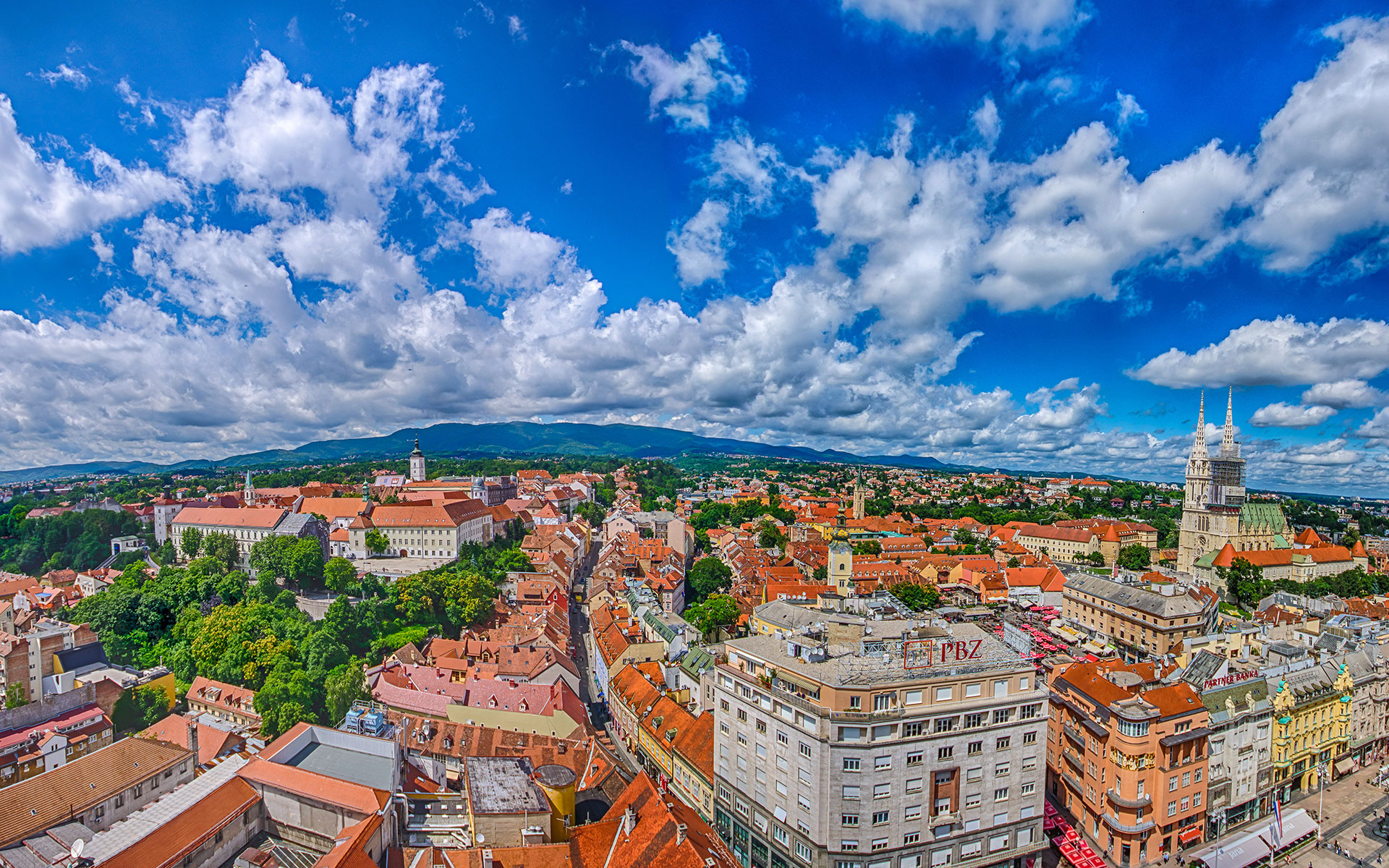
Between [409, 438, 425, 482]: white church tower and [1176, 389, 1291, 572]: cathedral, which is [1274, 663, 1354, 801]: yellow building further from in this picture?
[409, 438, 425, 482]: white church tower

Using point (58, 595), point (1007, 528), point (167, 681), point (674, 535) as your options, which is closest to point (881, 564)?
point (674, 535)

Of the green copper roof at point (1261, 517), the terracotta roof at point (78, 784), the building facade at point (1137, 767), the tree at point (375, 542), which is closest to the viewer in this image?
the terracotta roof at point (78, 784)

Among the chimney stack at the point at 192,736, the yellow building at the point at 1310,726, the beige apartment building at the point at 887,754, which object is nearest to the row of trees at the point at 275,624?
the chimney stack at the point at 192,736

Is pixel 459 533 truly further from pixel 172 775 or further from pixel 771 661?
pixel 771 661

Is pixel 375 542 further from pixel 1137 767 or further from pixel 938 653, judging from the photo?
pixel 1137 767

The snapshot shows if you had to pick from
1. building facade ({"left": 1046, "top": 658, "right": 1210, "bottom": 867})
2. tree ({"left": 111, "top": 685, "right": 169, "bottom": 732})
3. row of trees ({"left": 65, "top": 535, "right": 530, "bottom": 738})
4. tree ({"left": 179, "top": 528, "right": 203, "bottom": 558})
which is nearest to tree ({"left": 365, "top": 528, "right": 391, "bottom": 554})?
row of trees ({"left": 65, "top": 535, "right": 530, "bottom": 738})

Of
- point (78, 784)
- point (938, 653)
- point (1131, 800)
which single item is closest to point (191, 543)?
point (78, 784)

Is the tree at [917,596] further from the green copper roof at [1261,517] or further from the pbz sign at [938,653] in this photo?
the green copper roof at [1261,517]
